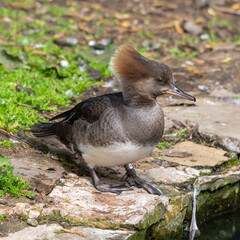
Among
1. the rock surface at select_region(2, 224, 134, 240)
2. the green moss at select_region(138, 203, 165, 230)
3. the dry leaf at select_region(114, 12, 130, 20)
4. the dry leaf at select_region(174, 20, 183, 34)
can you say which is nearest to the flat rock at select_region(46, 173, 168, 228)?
the green moss at select_region(138, 203, 165, 230)

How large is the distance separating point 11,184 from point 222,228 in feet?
6.58

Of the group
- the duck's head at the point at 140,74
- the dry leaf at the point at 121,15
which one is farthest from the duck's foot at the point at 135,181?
the dry leaf at the point at 121,15

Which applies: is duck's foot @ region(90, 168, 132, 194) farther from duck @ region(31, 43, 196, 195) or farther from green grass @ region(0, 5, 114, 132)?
green grass @ region(0, 5, 114, 132)

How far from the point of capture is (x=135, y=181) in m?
4.41

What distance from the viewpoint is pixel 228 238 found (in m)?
4.48

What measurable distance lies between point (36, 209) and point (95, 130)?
0.86 meters

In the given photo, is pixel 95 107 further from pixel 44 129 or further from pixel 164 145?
pixel 164 145

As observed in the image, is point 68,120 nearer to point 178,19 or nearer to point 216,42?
point 216,42

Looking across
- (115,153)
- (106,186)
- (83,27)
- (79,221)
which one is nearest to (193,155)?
(106,186)

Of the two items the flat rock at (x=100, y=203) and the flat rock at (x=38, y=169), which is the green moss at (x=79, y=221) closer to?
the flat rock at (x=100, y=203)

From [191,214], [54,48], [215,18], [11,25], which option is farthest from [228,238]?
[215,18]

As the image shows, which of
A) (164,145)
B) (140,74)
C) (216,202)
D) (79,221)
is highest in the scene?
(140,74)

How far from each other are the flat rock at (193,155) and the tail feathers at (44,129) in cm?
112

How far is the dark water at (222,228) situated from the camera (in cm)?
444
